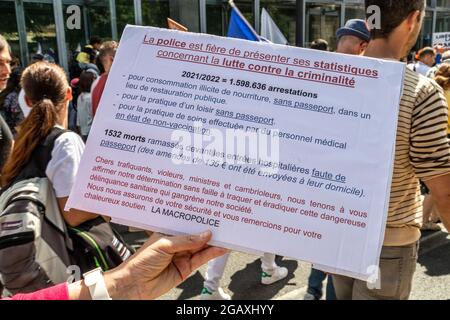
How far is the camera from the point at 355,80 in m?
1.14

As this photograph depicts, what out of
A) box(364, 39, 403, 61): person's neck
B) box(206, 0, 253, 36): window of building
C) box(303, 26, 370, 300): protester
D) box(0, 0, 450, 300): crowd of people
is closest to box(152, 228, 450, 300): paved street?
box(303, 26, 370, 300): protester

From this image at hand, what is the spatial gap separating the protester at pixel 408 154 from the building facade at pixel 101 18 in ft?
19.3

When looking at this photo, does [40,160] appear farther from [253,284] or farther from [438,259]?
Result: [438,259]

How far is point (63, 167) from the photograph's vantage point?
185cm

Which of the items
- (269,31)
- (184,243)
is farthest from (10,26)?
(184,243)

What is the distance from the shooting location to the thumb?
113 centimetres

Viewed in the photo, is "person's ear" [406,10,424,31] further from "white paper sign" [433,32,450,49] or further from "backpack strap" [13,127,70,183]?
"white paper sign" [433,32,450,49]

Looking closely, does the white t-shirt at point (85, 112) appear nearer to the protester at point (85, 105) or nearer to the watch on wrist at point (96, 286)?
the protester at point (85, 105)


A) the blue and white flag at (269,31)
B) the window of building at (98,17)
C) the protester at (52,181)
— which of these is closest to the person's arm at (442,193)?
the protester at (52,181)

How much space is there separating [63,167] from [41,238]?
1.04 ft

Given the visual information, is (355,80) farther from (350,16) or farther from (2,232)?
(350,16)

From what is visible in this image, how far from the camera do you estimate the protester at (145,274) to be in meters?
1.19
